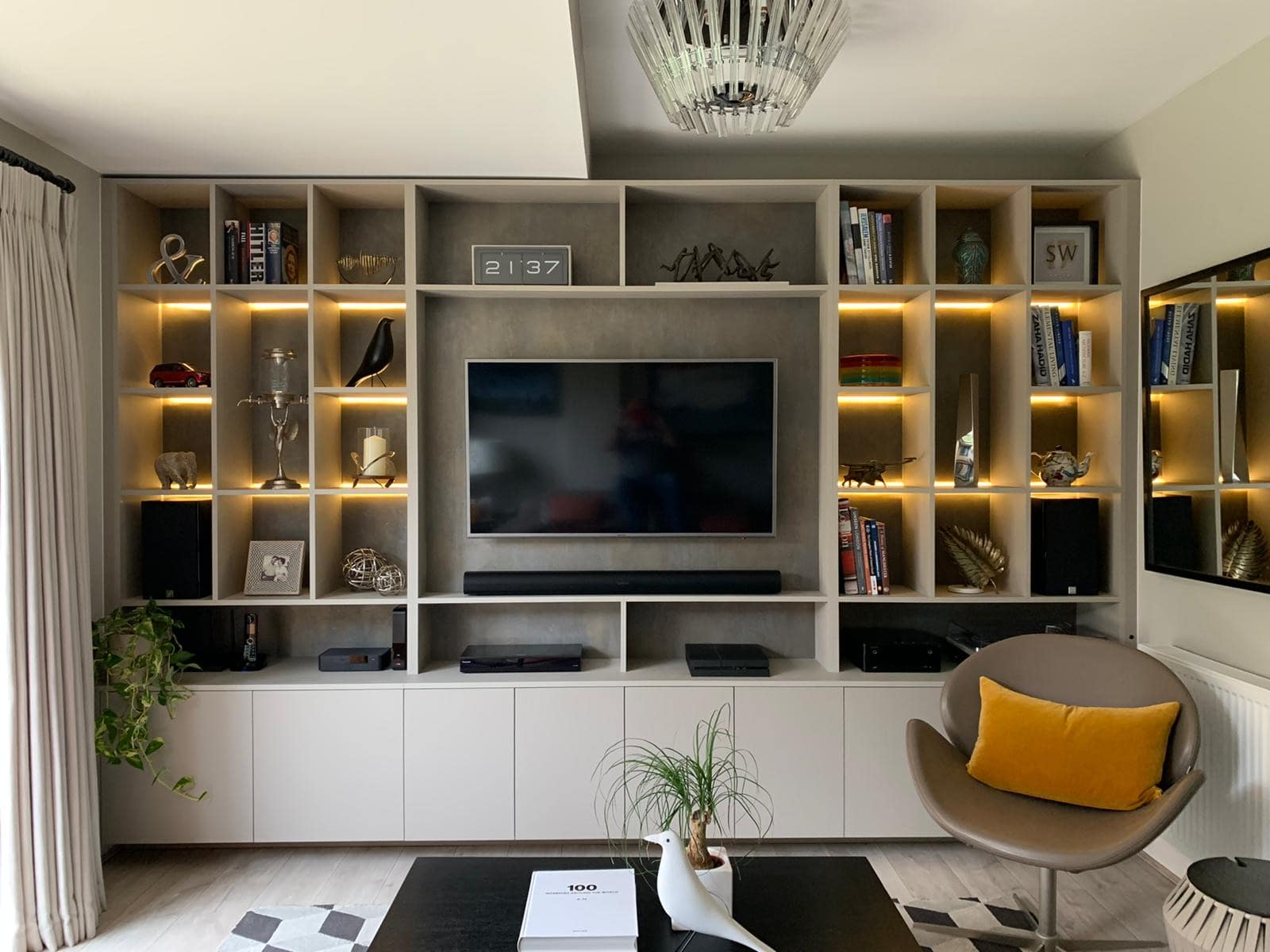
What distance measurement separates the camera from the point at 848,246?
3244mm

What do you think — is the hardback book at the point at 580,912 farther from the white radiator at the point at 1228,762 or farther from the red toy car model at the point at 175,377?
the red toy car model at the point at 175,377

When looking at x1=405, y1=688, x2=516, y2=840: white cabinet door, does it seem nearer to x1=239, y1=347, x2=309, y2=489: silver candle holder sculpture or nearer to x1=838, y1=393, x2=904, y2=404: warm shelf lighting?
x1=239, y1=347, x2=309, y2=489: silver candle holder sculpture

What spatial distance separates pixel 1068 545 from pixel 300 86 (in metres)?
2.86

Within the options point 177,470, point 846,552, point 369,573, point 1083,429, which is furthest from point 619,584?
point 1083,429

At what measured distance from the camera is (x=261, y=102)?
248cm

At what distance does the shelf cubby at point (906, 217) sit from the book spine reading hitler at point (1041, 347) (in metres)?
0.41

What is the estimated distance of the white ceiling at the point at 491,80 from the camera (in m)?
2.02

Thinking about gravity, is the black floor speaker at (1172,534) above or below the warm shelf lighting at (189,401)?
below

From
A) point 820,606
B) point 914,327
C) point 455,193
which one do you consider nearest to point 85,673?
point 455,193

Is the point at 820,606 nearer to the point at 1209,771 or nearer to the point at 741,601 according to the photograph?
the point at 741,601

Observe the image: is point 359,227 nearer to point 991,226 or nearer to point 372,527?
point 372,527

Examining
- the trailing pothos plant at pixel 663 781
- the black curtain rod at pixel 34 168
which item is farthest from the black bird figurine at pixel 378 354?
the trailing pothos plant at pixel 663 781

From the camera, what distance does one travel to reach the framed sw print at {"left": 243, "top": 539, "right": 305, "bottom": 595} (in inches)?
128

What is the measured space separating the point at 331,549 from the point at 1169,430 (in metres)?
2.91
